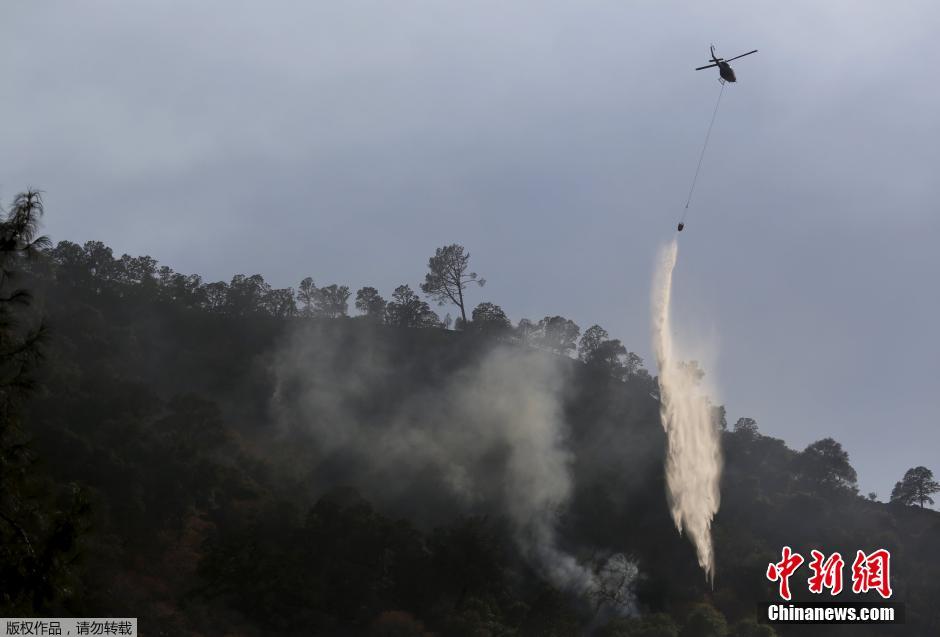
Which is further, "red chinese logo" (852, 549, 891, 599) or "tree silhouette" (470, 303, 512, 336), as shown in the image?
"tree silhouette" (470, 303, 512, 336)

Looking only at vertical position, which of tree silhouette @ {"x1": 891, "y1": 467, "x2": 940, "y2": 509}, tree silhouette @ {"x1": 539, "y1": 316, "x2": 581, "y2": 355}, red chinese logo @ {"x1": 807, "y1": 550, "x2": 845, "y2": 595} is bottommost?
red chinese logo @ {"x1": 807, "y1": 550, "x2": 845, "y2": 595}

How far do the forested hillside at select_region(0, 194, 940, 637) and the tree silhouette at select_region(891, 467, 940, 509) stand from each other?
1882 mm

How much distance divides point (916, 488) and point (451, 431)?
79462 mm

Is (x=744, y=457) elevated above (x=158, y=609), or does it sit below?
above

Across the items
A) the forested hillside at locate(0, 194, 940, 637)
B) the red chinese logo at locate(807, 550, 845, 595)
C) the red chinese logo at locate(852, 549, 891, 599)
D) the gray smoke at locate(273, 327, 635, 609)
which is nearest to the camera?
the forested hillside at locate(0, 194, 940, 637)

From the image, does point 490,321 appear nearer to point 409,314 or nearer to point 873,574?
point 409,314

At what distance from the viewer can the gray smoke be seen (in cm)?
10575

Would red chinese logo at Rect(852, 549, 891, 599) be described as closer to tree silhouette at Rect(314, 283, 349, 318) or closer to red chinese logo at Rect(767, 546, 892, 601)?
red chinese logo at Rect(767, 546, 892, 601)

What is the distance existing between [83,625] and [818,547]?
88202 mm

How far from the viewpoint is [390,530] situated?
84688 millimetres

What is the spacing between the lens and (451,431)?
123 meters

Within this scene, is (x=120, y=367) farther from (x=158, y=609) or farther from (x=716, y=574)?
(x=716, y=574)

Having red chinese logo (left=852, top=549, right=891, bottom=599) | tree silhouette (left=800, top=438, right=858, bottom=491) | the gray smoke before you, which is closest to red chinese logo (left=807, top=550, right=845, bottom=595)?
red chinese logo (left=852, top=549, right=891, bottom=599)

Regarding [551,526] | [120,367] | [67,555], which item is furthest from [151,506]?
[67,555]
